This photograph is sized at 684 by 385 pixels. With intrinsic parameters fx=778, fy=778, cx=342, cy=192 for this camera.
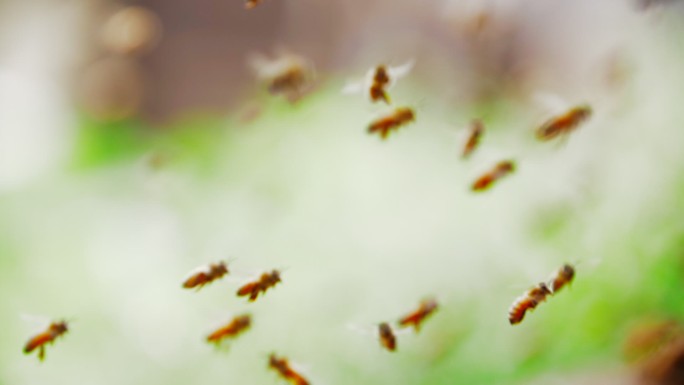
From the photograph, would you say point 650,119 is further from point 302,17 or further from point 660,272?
point 302,17

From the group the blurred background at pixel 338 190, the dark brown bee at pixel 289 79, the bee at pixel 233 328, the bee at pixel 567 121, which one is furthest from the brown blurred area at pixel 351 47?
the bee at pixel 233 328

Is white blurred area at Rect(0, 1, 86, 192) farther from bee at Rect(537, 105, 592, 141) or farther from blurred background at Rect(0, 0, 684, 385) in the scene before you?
bee at Rect(537, 105, 592, 141)

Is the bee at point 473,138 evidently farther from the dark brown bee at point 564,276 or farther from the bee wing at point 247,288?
the bee wing at point 247,288

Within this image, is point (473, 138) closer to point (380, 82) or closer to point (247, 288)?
point (380, 82)

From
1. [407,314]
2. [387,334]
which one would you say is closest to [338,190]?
[407,314]

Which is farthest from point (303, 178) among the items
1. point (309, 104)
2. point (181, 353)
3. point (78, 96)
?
point (78, 96)
